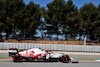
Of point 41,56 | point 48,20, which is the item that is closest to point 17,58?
point 41,56

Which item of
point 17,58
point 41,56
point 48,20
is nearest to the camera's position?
point 17,58

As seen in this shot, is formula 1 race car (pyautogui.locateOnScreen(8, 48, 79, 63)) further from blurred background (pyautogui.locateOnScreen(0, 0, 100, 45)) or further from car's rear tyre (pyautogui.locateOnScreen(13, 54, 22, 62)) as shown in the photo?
blurred background (pyautogui.locateOnScreen(0, 0, 100, 45))

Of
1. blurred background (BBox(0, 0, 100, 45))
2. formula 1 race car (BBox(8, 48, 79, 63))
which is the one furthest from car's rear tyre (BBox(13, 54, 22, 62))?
blurred background (BBox(0, 0, 100, 45))

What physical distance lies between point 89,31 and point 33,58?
23071mm

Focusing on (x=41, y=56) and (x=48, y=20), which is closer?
(x=41, y=56)

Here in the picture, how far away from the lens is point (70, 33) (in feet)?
95.8

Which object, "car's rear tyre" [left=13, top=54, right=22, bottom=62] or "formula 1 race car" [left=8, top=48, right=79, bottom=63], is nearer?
"car's rear tyre" [left=13, top=54, right=22, bottom=62]

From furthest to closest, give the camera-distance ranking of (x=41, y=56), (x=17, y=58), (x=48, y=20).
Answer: (x=48, y=20) → (x=41, y=56) → (x=17, y=58)

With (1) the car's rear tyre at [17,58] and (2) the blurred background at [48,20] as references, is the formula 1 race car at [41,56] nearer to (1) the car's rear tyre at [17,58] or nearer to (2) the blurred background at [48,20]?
(1) the car's rear tyre at [17,58]

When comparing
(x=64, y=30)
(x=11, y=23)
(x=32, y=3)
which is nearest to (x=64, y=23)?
(x=64, y=30)

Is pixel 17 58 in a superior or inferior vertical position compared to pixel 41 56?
inferior

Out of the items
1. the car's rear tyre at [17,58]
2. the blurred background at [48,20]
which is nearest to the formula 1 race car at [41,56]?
the car's rear tyre at [17,58]

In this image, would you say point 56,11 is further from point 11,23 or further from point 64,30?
point 11,23

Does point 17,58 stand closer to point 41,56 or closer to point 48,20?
point 41,56
